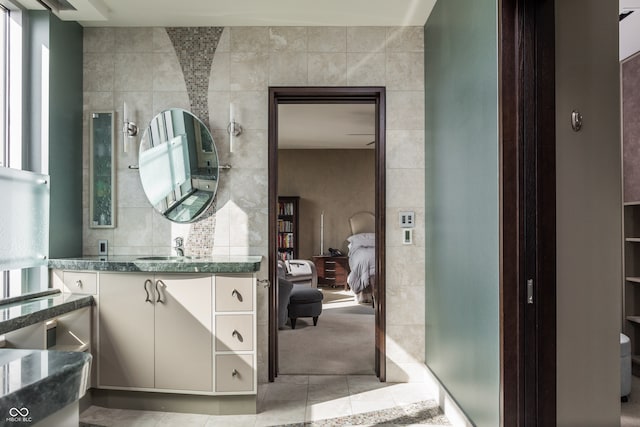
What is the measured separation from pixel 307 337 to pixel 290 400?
1.73 meters

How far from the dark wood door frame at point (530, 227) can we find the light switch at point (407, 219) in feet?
4.80

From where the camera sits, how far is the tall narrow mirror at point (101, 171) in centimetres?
348

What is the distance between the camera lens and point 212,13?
3.27 m

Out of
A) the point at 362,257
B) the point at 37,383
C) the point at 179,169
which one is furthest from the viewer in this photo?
the point at 362,257

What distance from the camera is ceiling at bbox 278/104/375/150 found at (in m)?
6.08

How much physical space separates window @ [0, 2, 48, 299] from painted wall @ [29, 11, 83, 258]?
0.25 ft

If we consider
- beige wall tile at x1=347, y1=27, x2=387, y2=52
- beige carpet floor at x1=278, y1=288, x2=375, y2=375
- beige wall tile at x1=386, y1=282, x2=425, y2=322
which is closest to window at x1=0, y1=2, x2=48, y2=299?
beige carpet floor at x1=278, y1=288, x2=375, y2=375

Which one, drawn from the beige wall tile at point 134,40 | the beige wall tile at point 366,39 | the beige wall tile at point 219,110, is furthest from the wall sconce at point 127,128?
the beige wall tile at point 366,39

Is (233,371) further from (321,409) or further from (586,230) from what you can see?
(586,230)

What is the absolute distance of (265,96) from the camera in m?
3.47

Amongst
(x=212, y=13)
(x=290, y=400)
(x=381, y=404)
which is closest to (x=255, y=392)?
(x=290, y=400)

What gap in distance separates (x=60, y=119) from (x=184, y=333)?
1689 millimetres

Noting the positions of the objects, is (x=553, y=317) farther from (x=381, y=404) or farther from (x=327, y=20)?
(x=327, y=20)

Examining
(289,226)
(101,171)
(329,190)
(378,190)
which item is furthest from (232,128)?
(329,190)
